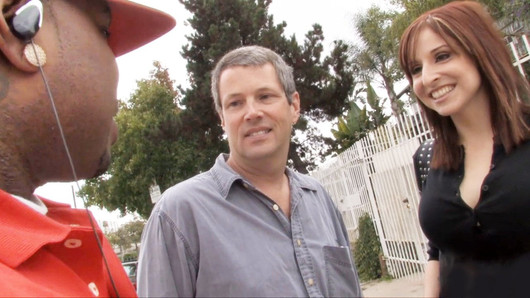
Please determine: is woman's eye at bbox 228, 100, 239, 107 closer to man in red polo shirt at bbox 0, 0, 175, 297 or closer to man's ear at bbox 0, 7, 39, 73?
man in red polo shirt at bbox 0, 0, 175, 297

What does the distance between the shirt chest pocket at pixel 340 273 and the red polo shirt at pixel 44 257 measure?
94 centimetres

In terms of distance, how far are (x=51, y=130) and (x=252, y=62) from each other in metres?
1.14

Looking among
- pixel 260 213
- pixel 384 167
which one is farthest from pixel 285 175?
pixel 384 167

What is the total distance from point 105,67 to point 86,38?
3.2 inches

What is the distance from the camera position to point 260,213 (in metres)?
1.94

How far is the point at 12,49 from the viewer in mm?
1022

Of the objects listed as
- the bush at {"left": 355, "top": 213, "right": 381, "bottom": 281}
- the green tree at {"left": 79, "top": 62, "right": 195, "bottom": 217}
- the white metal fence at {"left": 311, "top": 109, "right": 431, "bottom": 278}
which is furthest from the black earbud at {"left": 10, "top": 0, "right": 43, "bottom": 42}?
the green tree at {"left": 79, "top": 62, "right": 195, "bottom": 217}

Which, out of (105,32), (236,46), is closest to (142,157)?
(236,46)

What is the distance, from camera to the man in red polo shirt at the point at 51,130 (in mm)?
1009

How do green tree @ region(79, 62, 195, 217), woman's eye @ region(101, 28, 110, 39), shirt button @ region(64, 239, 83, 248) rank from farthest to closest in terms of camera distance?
1. green tree @ region(79, 62, 195, 217)
2. woman's eye @ region(101, 28, 110, 39)
3. shirt button @ region(64, 239, 83, 248)

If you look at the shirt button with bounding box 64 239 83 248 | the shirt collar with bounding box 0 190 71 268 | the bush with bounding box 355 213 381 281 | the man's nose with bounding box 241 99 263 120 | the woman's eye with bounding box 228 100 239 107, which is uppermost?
the woman's eye with bounding box 228 100 239 107

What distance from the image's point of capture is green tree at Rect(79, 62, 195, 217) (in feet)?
81.7

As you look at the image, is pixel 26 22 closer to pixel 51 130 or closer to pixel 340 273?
pixel 51 130

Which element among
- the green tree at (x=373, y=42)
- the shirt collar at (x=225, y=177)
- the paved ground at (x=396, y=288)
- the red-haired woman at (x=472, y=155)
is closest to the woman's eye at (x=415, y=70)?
the red-haired woman at (x=472, y=155)
